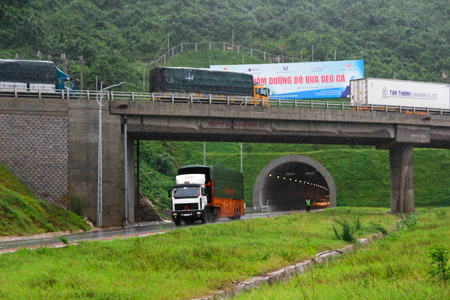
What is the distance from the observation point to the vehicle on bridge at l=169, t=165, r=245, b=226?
36438 millimetres

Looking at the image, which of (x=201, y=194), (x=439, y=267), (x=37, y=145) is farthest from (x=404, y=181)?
(x=439, y=267)

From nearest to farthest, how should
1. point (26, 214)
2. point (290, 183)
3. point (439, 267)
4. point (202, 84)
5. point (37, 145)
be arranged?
1. point (439, 267)
2. point (26, 214)
3. point (37, 145)
4. point (202, 84)
5. point (290, 183)

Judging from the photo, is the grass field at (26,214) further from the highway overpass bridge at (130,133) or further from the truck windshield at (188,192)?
the truck windshield at (188,192)

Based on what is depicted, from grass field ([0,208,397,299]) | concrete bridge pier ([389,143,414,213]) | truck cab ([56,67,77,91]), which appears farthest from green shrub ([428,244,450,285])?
concrete bridge pier ([389,143,414,213])

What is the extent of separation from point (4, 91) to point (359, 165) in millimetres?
48591

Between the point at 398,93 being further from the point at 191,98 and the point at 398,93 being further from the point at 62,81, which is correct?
the point at 62,81

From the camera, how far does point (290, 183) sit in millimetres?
85500

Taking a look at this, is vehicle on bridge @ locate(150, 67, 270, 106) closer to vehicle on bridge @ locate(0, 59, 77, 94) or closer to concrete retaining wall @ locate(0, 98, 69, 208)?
vehicle on bridge @ locate(0, 59, 77, 94)

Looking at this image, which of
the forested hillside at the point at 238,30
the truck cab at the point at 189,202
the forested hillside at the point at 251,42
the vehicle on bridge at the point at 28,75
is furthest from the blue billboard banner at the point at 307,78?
the truck cab at the point at 189,202

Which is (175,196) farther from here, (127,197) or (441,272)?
(441,272)

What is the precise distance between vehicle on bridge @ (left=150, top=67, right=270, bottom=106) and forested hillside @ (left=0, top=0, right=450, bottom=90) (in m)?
Answer: 43.3

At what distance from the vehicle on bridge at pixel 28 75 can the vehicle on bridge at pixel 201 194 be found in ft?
45.0

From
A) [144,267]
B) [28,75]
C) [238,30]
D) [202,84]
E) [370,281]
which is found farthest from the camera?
[238,30]

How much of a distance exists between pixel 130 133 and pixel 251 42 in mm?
86920
